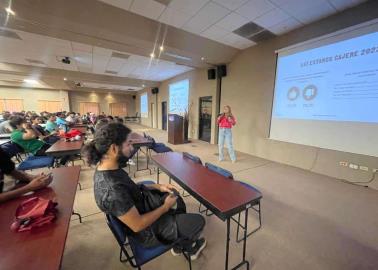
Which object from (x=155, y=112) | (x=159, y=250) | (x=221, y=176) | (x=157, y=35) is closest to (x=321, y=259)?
(x=221, y=176)

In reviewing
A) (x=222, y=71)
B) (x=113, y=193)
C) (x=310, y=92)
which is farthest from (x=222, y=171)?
(x=222, y=71)

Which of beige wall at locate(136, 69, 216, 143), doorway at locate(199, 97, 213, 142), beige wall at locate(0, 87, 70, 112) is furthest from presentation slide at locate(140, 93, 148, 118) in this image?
doorway at locate(199, 97, 213, 142)

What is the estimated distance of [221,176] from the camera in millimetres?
1735

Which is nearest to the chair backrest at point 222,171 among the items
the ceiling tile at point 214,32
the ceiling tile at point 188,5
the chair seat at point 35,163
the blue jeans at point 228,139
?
the blue jeans at point 228,139

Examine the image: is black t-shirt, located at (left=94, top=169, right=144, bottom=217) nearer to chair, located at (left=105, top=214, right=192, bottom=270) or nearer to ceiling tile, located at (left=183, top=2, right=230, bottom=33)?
chair, located at (left=105, top=214, right=192, bottom=270)

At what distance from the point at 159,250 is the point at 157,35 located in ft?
13.6

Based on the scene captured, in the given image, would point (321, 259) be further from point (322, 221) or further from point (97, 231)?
point (97, 231)

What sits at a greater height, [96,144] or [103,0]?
[103,0]

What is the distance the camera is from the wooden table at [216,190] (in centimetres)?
121

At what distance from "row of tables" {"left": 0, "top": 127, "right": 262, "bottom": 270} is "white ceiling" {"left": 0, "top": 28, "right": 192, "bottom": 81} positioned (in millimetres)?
4687

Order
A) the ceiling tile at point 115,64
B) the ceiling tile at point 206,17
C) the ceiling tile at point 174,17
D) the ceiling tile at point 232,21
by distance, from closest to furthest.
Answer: the ceiling tile at point 206,17
the ceiling tile at point 174,17
the ceiling tile at point 232,21
the ceiling tile at point 115,64

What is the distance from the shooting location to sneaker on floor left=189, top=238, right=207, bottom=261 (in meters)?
1.55

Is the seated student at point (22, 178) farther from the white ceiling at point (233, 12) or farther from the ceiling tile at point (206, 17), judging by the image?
the ceiling tile at point (206, 17)

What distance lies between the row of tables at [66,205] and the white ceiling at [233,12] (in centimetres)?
287
